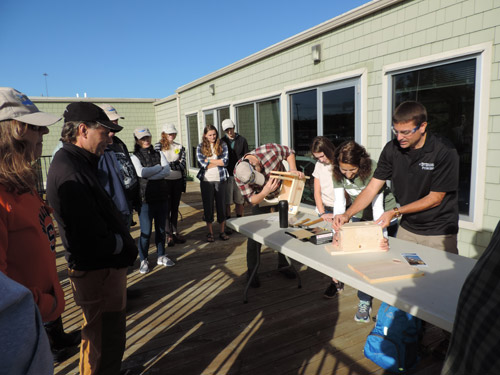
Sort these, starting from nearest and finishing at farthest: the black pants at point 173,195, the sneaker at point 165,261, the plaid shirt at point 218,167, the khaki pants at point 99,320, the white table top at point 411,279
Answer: the white table top at point 411,279
the khaki pants at point 99,320
the sneaker at point 165,261
the black pants at point 173,195
the plaid shirt at point 218,167

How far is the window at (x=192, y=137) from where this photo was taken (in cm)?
1095

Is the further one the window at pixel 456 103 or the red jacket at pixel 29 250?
the window at pixel 456 103

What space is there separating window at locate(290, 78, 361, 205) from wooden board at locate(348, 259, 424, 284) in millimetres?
3274

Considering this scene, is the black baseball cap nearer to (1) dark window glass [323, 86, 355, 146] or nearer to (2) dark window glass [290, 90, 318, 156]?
(1) dark window glass [323, 86, 355, 146]

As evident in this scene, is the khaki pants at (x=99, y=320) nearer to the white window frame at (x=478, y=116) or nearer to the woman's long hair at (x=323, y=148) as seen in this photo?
the woman's long hair at (x=323, y=148)

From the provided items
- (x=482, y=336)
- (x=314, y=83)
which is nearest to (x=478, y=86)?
(x=314, y=83)

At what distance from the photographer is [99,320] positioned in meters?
1.73

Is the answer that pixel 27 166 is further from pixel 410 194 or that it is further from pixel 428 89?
pixel 428 89

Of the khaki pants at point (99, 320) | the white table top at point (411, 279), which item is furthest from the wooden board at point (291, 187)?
the khaki pants at point (99, 320)

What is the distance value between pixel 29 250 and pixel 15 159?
0.35 m

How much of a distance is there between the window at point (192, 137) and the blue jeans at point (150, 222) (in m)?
6.84

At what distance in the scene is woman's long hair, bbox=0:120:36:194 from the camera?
121 cm

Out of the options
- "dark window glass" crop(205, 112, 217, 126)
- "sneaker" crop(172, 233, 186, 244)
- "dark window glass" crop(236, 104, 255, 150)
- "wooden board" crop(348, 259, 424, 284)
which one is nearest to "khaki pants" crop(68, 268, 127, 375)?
"wooden board" crop(348, 259, 424, 284)

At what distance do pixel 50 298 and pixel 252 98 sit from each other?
6610mm
